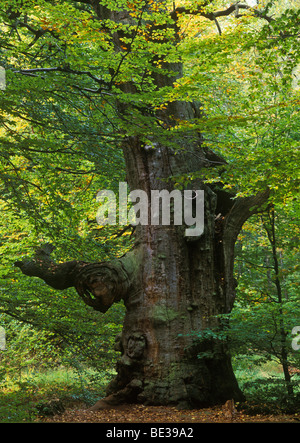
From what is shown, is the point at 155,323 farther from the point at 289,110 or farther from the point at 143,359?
the point at 289,110

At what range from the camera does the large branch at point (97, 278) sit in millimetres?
5375

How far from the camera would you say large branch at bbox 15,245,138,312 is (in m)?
5.38

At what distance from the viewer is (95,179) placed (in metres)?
9.65

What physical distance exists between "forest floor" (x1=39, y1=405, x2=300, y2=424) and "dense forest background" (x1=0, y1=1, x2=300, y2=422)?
1.71 ft

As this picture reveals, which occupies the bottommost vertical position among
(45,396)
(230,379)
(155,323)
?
(45,396)

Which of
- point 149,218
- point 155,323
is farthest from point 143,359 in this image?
point 149,218

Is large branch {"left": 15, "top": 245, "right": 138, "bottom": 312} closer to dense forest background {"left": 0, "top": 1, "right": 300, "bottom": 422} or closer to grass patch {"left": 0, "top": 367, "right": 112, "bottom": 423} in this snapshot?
dense forest background {"left": 0, "top": 1, "right": 300, "bottom": 422}

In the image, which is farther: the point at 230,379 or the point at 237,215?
the point at 237,215

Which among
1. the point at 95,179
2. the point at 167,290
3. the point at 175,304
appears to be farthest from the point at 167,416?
the point at 95,179

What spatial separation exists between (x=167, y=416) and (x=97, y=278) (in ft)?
6.34
